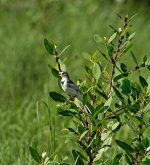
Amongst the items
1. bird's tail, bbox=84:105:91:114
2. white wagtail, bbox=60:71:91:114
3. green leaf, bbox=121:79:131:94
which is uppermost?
white wagtail, bbox=60:71:91:114

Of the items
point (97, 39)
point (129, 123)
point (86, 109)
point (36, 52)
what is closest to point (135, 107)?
point (129, 123)

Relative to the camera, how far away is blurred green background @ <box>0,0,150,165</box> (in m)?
3.87

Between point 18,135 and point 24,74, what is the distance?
1.39 meters

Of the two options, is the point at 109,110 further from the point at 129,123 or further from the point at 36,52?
the point at 36,52

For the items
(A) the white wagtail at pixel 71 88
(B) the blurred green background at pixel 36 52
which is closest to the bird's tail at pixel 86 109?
(A) the white wagtail at pixel 71 88

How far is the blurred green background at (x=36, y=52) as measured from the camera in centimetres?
387

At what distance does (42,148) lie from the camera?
3.63 metres

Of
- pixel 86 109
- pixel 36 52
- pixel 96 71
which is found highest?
pixel 36 52

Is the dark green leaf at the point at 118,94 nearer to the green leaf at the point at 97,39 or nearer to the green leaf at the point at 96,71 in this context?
the green leaf at the point at 96,71

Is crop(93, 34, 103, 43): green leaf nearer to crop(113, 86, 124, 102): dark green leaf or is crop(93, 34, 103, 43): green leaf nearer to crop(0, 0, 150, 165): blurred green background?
crop(113, 86, 124, 102): dark green leaf

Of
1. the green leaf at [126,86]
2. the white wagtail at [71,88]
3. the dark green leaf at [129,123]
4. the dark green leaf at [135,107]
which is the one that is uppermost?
the white wagtail at [71,88]

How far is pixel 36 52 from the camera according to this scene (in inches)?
222

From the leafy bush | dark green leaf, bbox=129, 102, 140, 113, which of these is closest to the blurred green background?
the leafy bush

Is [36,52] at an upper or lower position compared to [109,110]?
upper
